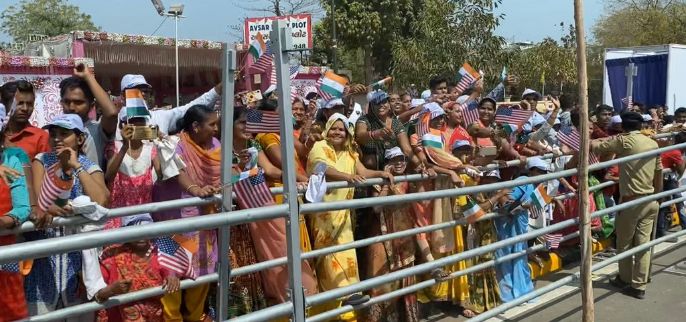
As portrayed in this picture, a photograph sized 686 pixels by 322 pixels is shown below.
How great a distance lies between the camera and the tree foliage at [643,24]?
24.8m

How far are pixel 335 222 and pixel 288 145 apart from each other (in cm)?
161

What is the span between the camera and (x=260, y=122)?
11.3 feet

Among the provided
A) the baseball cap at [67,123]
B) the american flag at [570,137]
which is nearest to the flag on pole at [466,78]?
the american flag at [570,137]

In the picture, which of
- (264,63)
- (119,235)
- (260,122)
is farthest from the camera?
(260,122)

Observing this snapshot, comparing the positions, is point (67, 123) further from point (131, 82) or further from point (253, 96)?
point (253, 96)

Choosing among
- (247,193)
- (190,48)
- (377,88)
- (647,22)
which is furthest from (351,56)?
(247,193)

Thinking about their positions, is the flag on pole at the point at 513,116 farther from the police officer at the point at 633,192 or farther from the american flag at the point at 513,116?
the police officer at the point at 633,192

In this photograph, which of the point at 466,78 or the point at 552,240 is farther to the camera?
the point at 466,78

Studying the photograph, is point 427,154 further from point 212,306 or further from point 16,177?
point 16,177

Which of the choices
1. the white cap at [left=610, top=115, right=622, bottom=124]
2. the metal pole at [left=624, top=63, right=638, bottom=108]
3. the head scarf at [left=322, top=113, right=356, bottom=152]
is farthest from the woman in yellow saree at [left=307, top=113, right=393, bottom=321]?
the metal pole at [left=624, top=63, right=638, bottom=108]

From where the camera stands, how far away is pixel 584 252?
4031 millimetres

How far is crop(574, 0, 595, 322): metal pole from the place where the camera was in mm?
A: 3641

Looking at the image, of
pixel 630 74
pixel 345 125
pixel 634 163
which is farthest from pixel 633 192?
pixel 630 74

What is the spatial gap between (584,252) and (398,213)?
1.24 m
